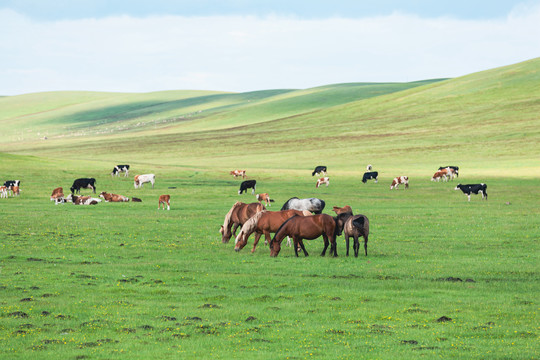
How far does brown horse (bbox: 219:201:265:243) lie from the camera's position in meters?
25.9

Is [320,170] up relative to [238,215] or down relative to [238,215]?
down

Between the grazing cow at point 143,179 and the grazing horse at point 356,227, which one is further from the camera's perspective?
the grazing cow at point 143,179

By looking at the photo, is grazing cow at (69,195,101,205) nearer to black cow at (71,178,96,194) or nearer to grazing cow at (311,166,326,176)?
black cow at (71,178,96,194)

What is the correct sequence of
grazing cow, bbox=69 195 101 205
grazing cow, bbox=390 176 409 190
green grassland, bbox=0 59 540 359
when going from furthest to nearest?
grazing cow, bbox=390 176 409 190, grazing cow, bbox=69 195 101 205, green grassland, bbox=0 59 540 359

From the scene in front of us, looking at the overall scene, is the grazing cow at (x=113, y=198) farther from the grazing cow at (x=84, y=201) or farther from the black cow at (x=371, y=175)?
the black cow at (x=371, y=175)

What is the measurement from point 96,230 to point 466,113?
107 meters

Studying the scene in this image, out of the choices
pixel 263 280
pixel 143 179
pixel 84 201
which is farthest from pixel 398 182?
pixel 263 280

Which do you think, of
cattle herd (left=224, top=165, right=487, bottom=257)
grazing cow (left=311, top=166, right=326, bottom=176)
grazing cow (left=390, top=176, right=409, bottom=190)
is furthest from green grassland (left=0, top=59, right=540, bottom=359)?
grazing cow (left=311, top=166, right=326, bottom=176)

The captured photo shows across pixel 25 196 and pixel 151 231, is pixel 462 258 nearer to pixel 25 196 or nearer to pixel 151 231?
pixel 151 231

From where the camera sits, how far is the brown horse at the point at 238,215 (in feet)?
85.0

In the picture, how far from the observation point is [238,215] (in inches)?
1038

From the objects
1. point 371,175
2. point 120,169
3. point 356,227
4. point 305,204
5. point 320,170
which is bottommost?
point 371,175

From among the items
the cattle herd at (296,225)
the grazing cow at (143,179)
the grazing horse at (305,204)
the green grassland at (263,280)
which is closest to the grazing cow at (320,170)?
the green grassland at (263,280)

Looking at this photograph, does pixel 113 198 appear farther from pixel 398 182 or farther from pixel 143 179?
pixel 398 182
